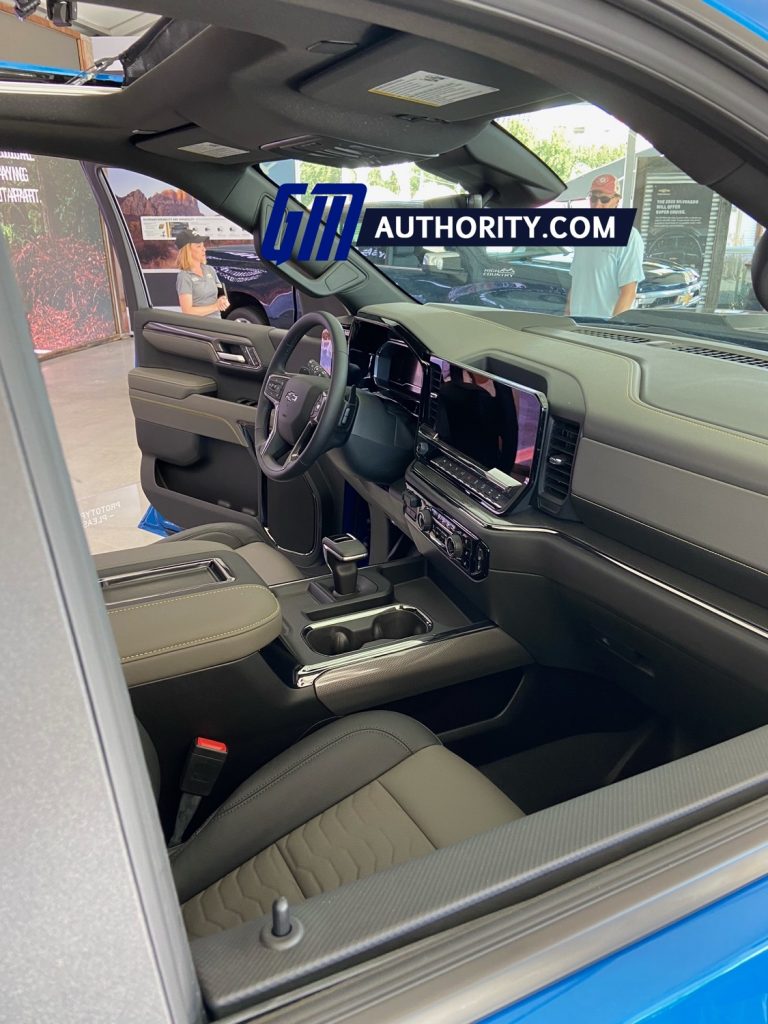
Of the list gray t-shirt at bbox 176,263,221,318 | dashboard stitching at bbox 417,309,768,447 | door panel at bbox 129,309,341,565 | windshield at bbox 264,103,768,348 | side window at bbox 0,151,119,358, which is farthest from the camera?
side window at bbox 0,151,119,358

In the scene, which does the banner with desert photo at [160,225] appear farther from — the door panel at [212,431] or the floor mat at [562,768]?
the floor mat at [562,768]

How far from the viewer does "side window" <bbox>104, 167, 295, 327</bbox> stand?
13.6ft

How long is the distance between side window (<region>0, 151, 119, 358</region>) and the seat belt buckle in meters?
7.19

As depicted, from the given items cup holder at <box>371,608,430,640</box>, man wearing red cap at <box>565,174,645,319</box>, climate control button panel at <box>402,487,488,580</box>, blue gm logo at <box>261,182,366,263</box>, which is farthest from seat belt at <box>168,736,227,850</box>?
man wearing red cap at <box>565,174,645,319</box>

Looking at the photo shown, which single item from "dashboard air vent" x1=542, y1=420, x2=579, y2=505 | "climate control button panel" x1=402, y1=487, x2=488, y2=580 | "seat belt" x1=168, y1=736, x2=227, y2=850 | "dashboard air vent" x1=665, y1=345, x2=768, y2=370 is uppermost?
"dashboard air vent" x1=665, y1=345, x2=768, y2=370

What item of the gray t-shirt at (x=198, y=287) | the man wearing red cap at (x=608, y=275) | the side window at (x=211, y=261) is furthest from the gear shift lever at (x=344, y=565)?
the gray t-shirt at (x=198, y=287)

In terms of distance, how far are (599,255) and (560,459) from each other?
75.7 inches

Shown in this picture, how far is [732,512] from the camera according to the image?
46.8 inches

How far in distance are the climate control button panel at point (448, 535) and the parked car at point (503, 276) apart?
2.45 feet

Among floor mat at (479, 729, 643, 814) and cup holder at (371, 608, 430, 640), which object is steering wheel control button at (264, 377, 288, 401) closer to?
cup holder at (371, 608, 430, 640)

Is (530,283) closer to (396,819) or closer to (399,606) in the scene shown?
(399,606)

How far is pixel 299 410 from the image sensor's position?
79.7 inches

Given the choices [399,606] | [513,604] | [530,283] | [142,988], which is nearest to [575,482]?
[513,604]

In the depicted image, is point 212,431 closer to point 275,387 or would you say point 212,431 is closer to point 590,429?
point 275,387
